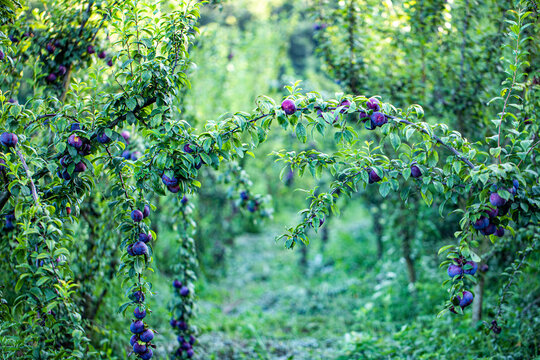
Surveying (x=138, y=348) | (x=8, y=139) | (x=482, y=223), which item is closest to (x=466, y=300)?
(x=482, y=223)

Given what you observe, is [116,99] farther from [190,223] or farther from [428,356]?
[428,356]

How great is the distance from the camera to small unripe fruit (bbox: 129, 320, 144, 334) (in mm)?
1809

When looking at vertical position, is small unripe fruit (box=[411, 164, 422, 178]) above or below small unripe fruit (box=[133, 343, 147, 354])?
above

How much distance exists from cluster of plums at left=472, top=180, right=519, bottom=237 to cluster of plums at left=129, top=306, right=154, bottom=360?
1.51 meters

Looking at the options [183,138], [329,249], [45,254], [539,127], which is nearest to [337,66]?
[539,127]

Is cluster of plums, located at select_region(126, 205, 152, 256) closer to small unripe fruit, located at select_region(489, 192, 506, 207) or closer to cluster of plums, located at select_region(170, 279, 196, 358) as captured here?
cluster of plums, located at select_region(170, 279, 196, 358)

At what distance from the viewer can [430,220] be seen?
174 inches

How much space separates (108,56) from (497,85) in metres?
2.81

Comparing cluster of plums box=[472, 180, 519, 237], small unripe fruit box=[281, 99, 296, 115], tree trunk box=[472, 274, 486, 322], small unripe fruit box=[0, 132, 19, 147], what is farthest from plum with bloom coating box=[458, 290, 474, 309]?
small unripe fruit box=[0, 132, 19, 147]

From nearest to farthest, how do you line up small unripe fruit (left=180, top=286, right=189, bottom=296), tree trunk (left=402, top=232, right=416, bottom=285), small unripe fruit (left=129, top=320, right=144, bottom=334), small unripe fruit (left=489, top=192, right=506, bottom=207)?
small unripe fruit (left=489, top=192, right=506, bottom=207), small unripe fruit (left=129, top=320, right=144, bottom=334), small unripe fruit (left=180, top=286, right=189, bottom=296), tree trunk (left=402, top=232, right=416, bottom=285)

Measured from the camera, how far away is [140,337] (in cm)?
186

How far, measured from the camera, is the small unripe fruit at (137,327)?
181 cm

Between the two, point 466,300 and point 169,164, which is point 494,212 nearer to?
point 466,300

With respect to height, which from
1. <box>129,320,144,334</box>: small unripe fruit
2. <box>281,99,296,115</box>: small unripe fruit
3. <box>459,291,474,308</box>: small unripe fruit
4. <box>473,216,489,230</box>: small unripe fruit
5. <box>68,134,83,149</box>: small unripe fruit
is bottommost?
<box>129,320,144,334</box>: small unripe fruit
